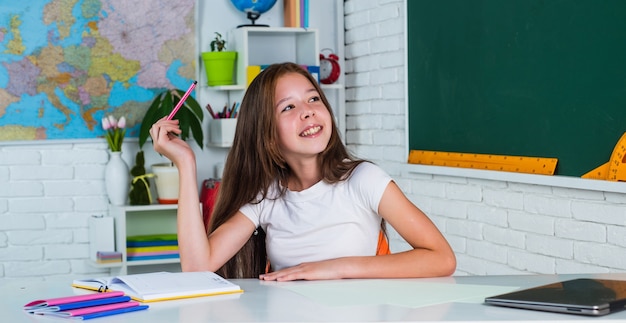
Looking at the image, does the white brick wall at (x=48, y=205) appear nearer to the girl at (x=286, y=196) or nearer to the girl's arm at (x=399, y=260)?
the girl at (x=286, y=196)

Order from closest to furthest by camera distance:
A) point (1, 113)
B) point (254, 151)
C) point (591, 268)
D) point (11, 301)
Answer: point (11, 301) → point (254, 151) → point (591, 268) → point (1, 113)

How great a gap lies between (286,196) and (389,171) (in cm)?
193

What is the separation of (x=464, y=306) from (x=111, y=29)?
3.01 meters

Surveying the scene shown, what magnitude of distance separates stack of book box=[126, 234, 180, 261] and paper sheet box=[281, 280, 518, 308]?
2319 millimetres

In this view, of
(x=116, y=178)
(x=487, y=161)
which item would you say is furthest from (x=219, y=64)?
(x=487, y=161)

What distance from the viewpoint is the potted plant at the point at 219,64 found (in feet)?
13.6

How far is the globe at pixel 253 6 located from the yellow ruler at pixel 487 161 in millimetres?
973

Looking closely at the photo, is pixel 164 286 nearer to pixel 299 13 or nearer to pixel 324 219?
pixel 324 219

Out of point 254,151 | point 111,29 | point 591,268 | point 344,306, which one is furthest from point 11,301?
point 111,29

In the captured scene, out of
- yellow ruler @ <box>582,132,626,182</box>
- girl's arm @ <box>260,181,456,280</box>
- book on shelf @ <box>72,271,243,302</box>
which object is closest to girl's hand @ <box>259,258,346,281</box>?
girl's arm @ <box>260,181,456,280</box>

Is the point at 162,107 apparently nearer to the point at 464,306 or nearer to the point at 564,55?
the point at 564,55

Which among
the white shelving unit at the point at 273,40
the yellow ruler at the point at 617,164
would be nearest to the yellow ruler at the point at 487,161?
the yellow ruler at the point at 617,164

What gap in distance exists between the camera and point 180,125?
3982mm

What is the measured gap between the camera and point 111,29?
4113 millimetres
